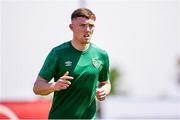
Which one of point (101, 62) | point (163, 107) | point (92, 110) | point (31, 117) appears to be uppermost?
point (101, 62)

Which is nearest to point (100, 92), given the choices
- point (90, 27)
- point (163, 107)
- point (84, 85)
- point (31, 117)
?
point (84, 85)

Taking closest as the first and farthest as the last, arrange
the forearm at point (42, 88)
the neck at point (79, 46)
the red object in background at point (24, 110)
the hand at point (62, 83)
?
the hand at point (62, 83)
the forearm at point (42, 88)
the neck at point (79, 46)
the red object in background at point (24, 110)

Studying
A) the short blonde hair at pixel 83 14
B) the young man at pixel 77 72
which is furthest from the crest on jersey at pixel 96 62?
the short blonde hair at pixel 83 14

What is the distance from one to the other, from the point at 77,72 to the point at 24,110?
5.24 meters

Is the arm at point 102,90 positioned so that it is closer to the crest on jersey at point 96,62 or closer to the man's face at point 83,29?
the crest on jersey at point 96,62

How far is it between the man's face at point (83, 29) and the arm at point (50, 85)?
49cm

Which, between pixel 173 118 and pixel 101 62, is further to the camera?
pixel 173 118

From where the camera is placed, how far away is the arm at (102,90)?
8156 mm

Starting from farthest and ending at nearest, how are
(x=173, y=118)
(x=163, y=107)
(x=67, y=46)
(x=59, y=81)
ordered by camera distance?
(x=163, y=107) → (x=173, y=118) → (x=67, y=46) → (x=59, y=81)

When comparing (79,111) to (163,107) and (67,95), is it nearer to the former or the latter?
(67,95)

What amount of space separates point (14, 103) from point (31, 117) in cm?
67

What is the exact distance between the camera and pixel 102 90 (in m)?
8.23

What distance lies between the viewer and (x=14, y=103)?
44.8 ft

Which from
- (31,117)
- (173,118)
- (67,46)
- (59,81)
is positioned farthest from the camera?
(173,118)
